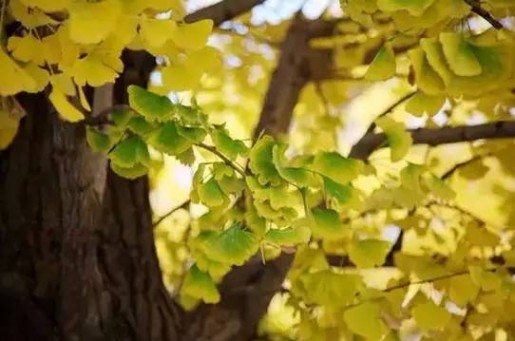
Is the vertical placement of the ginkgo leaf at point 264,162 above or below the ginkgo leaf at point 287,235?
above

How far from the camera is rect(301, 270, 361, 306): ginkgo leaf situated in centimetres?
88

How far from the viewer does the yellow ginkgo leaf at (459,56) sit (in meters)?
0.55

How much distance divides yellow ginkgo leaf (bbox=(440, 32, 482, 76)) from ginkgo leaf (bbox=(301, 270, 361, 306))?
372 millimetres

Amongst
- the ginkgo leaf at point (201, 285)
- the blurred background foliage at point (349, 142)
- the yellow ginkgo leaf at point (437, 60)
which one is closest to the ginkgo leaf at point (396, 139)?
the blurred background foliage at point (349, 142)

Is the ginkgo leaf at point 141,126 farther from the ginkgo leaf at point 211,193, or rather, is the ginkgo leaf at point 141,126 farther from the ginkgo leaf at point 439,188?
the ginkgo leaf at point 439,188

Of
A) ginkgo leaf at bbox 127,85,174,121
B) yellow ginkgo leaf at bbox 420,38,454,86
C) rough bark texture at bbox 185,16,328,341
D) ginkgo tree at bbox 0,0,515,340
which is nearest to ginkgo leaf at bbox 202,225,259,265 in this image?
ginkgo tree at bbox 0,0,515,340

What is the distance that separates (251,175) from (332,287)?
9.7 inches

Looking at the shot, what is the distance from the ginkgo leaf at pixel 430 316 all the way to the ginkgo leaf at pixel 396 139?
15cm

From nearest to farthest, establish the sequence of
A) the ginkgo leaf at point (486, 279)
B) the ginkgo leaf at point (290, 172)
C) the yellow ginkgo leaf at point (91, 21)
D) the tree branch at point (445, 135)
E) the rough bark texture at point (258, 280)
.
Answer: the yellow ginkgo leaf at point (91, 21), the ginkgo leaf at point (290, 172), the ginkgo leaf at point (486, 279), the tree branch at point (445, 135), the rough bark texture at point (258, 280)

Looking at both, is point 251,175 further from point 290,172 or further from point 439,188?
point 439,188

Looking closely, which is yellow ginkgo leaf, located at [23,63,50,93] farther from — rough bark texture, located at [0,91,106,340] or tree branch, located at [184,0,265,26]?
tree branch, located at [184,0,265,26]

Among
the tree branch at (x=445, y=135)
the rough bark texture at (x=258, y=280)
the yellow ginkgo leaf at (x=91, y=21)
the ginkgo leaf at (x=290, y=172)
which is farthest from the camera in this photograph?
the rough bark texture at (x=258, y=280)

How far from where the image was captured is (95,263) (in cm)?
100

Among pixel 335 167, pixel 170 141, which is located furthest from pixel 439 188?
pixel 170 141
